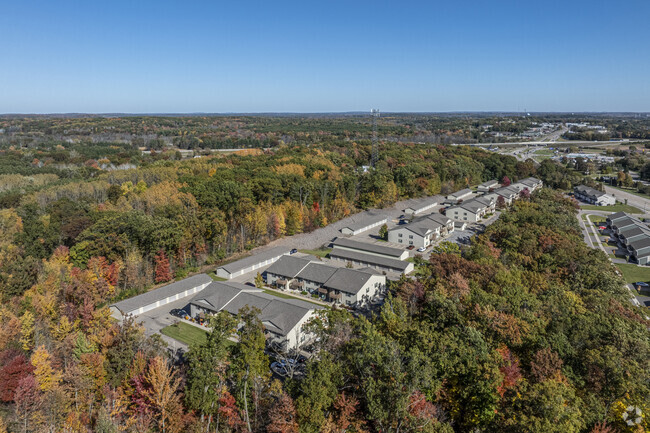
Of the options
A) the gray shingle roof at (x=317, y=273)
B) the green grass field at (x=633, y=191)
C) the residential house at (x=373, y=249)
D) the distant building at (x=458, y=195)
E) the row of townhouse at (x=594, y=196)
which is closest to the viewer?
the gray shingle roof at (x=317, y=273)

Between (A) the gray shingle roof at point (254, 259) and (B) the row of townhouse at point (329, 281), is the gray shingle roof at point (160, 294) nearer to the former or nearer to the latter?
(A) the gray shingle roof at point (254, 259)

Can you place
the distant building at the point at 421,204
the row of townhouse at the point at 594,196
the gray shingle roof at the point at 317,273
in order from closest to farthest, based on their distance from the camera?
the gray shingle roof at the point at 317,273
the distant building at the point at 421,204
the row of townhouse at the point at 594,196

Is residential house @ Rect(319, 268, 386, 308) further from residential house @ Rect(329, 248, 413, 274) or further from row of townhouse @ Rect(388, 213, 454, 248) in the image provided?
row of townhouse @ Rect(388, 213, 454, 248)

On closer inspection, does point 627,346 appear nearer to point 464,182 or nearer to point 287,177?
point 287,177

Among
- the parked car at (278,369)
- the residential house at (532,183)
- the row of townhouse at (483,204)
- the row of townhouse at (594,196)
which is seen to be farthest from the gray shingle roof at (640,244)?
the parked car at (278,369)

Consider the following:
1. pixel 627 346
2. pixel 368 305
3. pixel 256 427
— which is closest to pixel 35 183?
pixel 368 305

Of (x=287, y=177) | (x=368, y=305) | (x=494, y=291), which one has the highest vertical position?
(x=287, y=177)
